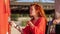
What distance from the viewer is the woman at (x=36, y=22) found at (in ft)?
3.34

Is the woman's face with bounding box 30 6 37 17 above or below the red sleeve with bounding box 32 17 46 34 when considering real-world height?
above

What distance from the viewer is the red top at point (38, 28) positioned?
3.33 ft

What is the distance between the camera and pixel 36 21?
1030 millimetres

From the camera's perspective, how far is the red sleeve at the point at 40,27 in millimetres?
1016

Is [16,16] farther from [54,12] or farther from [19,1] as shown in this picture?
[54,12]

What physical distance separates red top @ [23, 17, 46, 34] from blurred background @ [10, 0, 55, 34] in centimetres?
3

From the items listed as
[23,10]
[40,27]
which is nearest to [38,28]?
[40,27]

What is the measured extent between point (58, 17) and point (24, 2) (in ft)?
0.76

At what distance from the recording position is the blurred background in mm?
1012

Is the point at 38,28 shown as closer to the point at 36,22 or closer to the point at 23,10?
the point at 36,22

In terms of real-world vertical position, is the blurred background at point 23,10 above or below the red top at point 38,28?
above

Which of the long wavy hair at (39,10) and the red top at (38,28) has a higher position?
the long wavy hair at (39,10)

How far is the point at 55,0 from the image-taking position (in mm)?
1023

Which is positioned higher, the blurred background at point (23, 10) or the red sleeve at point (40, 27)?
the blurred background at point (23, 10)
